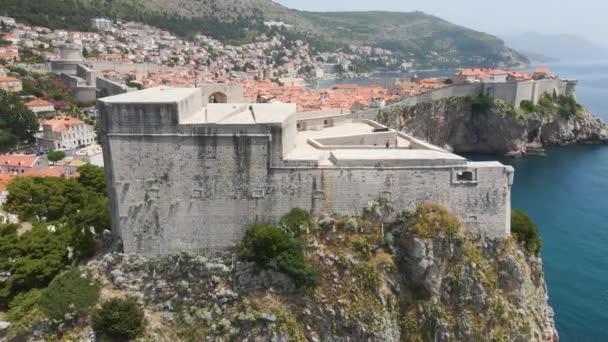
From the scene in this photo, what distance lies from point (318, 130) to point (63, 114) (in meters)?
34.8

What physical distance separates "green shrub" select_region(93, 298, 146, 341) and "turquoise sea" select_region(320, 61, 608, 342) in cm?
1994

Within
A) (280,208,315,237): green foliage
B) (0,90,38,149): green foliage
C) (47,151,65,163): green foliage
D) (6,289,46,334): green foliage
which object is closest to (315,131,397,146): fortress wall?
(280,208,315,237): green foliage

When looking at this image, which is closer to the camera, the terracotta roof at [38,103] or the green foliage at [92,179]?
the green foliage at [92,179]

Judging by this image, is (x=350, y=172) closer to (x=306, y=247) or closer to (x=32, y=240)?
(x=306, y=247)

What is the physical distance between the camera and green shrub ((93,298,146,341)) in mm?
16188

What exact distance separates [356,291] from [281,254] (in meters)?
3.02

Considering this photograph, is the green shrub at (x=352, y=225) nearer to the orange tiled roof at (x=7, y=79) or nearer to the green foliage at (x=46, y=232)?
the green foliage at (x=46, y=232)

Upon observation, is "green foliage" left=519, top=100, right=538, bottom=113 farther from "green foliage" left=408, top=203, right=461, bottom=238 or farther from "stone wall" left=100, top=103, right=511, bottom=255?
"green foliage" left=408, top=203, right=461, bottom=238

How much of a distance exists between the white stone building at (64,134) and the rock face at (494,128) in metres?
33.6

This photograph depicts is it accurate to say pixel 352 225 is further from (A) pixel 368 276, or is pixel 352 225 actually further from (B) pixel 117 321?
(B) pixel 117 321

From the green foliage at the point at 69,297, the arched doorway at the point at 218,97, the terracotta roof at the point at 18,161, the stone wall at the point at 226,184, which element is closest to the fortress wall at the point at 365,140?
the stone wall at the point at 226,184

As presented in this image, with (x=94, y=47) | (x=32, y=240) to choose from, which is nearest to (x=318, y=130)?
(x=32, y=240)

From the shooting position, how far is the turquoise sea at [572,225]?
80.8 feet

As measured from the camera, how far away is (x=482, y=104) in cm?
5859
